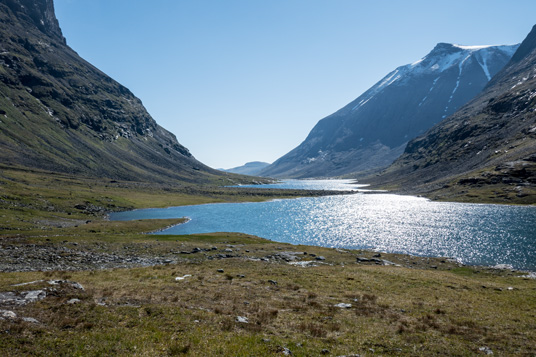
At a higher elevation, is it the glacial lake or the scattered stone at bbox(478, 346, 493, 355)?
the scattered stone at bbox(478, 346, 493, 355)

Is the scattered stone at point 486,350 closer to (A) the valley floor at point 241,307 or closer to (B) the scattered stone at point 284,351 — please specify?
(A) the valley floor at point 241,307

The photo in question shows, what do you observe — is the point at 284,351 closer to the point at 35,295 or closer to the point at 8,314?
the point at 8,314

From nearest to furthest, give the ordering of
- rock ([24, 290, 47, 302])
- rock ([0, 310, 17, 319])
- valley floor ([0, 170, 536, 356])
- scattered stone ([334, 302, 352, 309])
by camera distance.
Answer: valley floor ([0, 170, 536, 356]) → rock ([0, 310, 17, 319]) → rock ([24, 290, 47, 302]) → scattered stone ([334, 302, 352, 309])

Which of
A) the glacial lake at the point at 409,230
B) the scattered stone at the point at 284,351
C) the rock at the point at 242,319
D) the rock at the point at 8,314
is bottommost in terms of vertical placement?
the glacial lake at the point at 409,230

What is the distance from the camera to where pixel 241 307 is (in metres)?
24.0

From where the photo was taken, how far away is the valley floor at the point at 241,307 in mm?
16391

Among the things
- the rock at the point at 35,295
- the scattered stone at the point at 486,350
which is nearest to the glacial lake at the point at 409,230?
the scattered stone at the point at 486,350

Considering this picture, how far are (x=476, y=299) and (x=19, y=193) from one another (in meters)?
127

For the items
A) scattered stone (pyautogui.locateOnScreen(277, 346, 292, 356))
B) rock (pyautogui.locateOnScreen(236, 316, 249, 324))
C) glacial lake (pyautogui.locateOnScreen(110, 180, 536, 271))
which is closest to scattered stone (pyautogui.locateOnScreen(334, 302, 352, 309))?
rock (pyautogui.locateOnScreen(236, 316, 249, 324))

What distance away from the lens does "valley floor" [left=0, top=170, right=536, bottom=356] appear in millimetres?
16391

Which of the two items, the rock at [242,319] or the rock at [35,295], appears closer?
the rock at [35,295]

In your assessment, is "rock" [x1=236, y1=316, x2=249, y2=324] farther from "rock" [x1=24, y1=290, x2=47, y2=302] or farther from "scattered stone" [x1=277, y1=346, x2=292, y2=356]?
"rock" [x1=24, y1=290, x2=47, y2=302]

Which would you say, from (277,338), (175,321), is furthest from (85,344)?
(277,338)

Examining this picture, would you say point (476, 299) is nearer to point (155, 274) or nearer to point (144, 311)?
point (144, 311)
